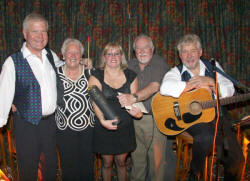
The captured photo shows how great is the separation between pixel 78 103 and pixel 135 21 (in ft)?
6.23

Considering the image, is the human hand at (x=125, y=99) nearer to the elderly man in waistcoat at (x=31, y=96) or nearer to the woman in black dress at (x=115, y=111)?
the woman in black dress at (x=115, y=111)

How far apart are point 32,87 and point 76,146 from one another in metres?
0.70

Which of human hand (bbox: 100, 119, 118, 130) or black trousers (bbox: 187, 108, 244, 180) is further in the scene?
black trousers (bbox: 187, 108, 244, 180)

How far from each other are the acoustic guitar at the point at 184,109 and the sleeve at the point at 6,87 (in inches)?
51.2

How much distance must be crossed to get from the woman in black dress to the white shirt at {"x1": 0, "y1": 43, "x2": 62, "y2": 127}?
38 cm

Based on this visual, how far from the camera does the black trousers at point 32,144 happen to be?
2078 mm

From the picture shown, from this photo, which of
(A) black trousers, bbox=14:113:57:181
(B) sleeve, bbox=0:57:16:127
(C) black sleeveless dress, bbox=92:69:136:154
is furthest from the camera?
(C) black sleeveless dress, bbox=92:69:136:154

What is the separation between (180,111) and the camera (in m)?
2.30

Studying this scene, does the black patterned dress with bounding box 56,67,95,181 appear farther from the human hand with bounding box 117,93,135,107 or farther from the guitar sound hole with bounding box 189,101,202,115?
the guitar sound hole with bounding box 189,101,202,115

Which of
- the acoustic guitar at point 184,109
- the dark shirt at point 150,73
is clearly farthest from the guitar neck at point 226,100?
the dark shirt at point 150,73

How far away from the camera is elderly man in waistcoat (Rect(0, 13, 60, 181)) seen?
1986 millimetres

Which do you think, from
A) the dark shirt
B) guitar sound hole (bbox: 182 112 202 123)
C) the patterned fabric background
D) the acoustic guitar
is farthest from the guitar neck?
the patterned fabric background

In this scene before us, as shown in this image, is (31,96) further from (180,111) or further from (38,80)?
(180,111)

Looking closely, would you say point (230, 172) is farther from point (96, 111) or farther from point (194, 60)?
point (96, 111)
